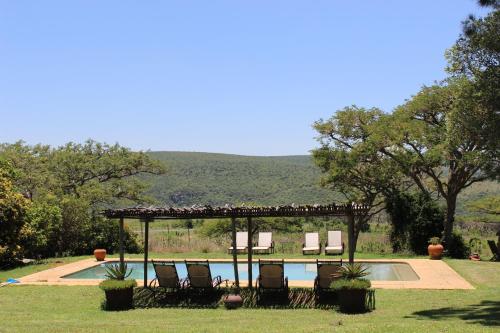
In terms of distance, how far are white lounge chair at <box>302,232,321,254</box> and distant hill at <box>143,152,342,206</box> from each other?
102ft

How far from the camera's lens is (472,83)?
9719mm

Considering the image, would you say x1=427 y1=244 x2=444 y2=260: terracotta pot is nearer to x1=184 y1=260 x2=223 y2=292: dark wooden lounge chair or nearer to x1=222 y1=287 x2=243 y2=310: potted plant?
x1=184 y1=260 x2=223 y2=292: dark wooden lounge chair

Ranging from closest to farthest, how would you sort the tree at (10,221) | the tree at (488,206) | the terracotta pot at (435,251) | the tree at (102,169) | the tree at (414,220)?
the tree at (10,221), the terracotta pot at (435,251), the tree at (414,220), the tree at (488,206), the tree at (102,169)

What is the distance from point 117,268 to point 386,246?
14.5 meters

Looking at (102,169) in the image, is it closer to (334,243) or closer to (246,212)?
(334,243)

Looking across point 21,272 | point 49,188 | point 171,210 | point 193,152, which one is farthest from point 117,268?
point 193,152

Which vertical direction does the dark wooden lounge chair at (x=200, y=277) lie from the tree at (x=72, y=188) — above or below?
below

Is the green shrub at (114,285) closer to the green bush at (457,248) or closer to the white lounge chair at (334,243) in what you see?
the white lounge chair at (334,243)

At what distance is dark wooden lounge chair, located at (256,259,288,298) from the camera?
11.1m

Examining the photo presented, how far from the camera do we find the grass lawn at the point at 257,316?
780cm

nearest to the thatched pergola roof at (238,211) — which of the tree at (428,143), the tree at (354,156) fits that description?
the tree at (428,143)

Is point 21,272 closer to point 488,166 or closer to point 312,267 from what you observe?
point 312,267

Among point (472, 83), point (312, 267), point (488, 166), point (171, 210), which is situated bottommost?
point (312, 267)

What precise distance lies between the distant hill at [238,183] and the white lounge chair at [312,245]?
30.3m
